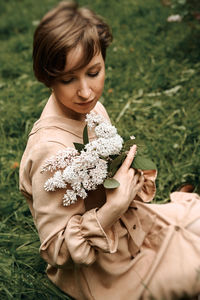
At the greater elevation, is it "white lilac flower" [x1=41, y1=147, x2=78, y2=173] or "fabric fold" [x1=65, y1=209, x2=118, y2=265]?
"white lilac flower" [x1=41, y1=147, x2=78, y2=173]

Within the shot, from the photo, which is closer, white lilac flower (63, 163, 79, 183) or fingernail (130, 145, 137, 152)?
white lilac flower (63, 163, 79, 183)

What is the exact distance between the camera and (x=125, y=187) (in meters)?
1.61

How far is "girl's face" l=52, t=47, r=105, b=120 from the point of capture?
62.1 inches

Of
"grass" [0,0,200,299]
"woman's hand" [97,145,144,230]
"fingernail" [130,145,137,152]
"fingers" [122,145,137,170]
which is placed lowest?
"grass" [0,0,200,299]

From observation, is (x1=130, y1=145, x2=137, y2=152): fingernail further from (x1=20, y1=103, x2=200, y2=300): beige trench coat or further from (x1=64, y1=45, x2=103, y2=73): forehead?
(x1=64, y1=45, x2=103, y2=73): forehead

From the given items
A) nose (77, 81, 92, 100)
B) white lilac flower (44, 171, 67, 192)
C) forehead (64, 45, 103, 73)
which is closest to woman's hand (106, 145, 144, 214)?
white lilac flower (44, 171, 67, 192)

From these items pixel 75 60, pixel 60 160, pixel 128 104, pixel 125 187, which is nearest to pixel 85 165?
pixel 60 160

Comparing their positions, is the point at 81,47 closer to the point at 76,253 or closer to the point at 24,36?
the point at 76,253

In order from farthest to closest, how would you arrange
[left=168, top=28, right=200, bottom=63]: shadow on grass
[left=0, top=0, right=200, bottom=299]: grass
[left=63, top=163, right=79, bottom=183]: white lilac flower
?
[left=168, top=28, right=200, bottom=63]: shadow on grass < [left=0, top=0, right=200, bottom=299]: grass < [left=63, top=163, right=79, bottom=183]: white lilac flower

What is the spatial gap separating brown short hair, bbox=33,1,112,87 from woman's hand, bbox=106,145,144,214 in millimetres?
461

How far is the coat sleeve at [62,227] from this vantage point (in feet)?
5.14

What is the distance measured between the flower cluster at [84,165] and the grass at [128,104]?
0.85 metres

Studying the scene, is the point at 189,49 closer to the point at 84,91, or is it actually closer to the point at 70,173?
the point at 84,91

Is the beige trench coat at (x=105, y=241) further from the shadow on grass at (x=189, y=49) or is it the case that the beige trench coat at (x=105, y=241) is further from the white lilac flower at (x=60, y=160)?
the shadow on grass at (x=189, y=49)
